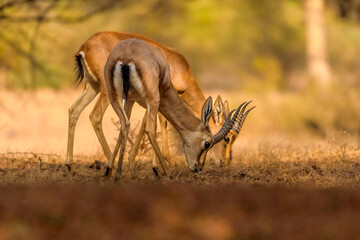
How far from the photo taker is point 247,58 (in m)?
40.1

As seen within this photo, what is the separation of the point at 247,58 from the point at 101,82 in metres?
31.1

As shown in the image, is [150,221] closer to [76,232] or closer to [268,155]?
[76,232]

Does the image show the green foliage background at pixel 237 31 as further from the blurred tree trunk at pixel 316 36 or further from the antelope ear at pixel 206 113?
the antelope ear at pixel 206 113

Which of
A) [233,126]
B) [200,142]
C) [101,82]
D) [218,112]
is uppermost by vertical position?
[101,82]

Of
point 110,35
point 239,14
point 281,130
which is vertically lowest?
point 281,130

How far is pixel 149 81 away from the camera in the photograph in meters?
8.63

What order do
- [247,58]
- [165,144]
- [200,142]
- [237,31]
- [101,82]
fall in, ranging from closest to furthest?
1. [200,142]
2. [101,82]
3. [165,144]
4. [237,31]
5. [247,58]

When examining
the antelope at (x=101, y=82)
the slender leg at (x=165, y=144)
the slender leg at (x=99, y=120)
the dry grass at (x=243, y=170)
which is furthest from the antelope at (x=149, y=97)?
A: the slender leg at (x=165, y=144)

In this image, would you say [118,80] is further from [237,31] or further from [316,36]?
[237,31]

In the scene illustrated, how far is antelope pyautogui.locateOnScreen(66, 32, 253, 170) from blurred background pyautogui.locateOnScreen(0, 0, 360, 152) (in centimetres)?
483

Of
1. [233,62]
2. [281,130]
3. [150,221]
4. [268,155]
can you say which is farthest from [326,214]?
[233,62]

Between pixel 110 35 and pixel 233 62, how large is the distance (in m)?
32.5

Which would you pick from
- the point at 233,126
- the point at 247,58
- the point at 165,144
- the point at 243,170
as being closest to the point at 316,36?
the point at 247,58

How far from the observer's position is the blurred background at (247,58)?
22.1 metres
